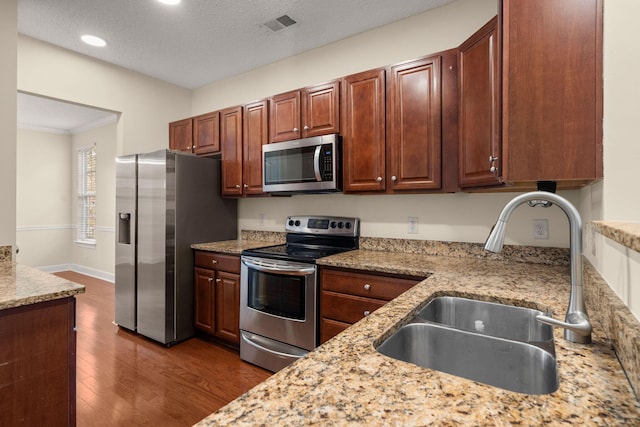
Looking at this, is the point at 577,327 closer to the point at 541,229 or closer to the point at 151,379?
the point at 541,229

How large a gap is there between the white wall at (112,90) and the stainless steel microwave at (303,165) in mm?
1697

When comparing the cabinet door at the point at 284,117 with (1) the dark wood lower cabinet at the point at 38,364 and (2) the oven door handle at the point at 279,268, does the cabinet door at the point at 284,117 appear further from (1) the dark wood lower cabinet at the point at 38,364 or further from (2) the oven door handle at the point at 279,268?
(1) the dark wood lower cabinet at the point at 38,364

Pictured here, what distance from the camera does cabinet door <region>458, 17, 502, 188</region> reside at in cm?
162

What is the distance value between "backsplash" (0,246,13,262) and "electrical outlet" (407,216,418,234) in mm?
2729

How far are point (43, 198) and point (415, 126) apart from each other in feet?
22.0

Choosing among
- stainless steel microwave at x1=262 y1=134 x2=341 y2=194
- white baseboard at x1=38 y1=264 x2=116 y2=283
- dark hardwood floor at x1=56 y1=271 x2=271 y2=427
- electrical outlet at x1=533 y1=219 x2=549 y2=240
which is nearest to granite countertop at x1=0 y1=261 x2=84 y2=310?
dark hardwood floor at x1=56 y1=271 x2=271 y2=427

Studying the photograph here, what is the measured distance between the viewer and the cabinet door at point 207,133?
10.9 ft

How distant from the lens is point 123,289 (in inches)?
127

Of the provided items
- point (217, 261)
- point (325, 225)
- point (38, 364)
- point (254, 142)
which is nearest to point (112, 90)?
point (254, 142)

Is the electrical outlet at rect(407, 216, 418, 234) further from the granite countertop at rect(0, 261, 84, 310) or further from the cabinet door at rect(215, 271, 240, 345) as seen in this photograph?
the granite countertop at rect(0, 261, 84, 310)

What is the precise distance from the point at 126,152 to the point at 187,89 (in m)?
1.15

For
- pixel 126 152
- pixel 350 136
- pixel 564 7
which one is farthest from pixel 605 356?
pixel 126 152

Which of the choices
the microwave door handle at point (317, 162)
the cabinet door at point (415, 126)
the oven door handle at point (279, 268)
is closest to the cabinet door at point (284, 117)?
the microwave door handle at point (317, 162)

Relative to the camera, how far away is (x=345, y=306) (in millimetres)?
2105
